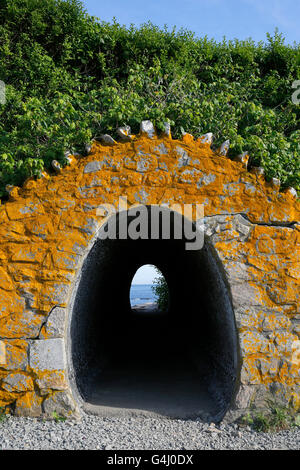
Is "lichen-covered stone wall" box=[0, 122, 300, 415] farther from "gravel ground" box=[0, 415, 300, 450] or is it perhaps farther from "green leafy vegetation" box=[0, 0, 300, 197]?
"green leafy vegetation" box=[0, 0, 300, 197]

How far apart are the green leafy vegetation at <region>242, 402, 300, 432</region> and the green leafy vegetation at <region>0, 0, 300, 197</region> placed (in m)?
2.94

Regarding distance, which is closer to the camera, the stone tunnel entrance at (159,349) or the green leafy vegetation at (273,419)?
the green leafy vegetation at (273,419)

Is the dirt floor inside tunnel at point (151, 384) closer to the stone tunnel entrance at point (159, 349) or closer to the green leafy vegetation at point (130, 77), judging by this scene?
the stone tunnel entrance at point (159, 349)

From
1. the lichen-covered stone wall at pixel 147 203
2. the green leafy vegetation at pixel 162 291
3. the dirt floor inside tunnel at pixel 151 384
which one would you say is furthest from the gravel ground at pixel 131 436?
the green leafy vegetation at pixel 162 291

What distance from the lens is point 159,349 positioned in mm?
8086

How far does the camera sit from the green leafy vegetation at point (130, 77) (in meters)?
4.81

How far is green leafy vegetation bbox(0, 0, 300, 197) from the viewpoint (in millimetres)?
4812

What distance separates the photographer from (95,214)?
4219 millimetres

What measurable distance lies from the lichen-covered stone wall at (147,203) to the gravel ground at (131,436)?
22 centimetres

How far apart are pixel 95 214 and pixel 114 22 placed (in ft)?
16.2

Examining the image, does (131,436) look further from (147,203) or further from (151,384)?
(147,203)

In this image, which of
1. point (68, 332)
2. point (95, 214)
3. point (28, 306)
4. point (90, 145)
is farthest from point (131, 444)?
point (90, 145)

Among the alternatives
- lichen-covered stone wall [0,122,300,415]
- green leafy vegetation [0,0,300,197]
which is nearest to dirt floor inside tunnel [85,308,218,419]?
lichen-covered stone wall [0,122,300,415]
